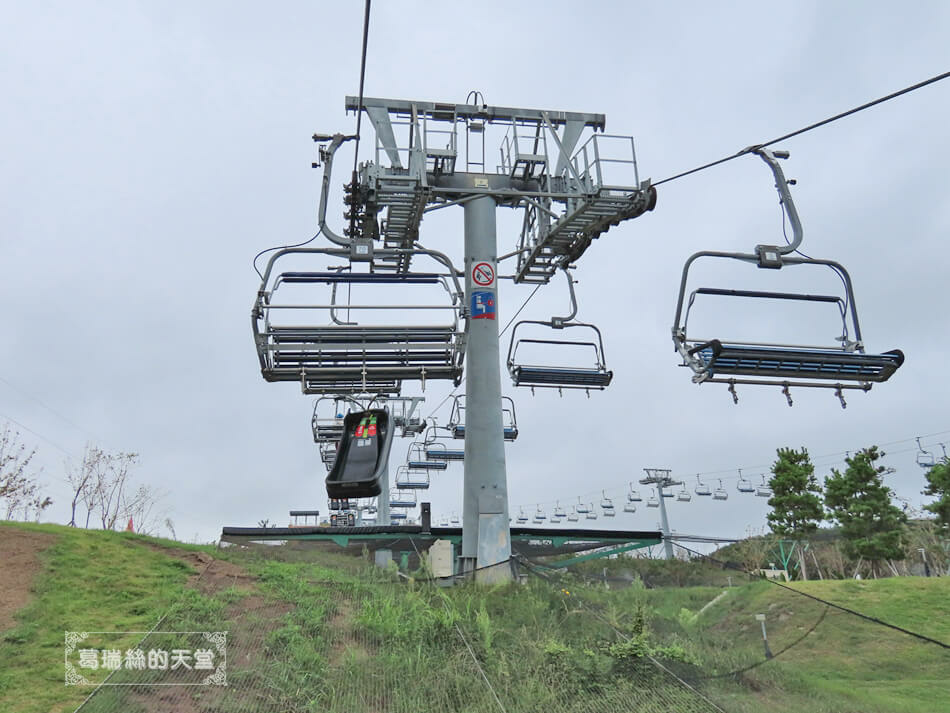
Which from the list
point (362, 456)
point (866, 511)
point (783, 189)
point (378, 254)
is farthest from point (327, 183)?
point (866, 511)

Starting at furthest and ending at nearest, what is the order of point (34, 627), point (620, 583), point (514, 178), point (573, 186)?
point (514, 178) → point (573, 186) → point (620, 583) → point (34, 627)

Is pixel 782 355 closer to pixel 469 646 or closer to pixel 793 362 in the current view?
pixel 793 362

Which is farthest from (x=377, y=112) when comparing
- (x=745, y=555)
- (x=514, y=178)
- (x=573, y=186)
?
(x=745, y=555)

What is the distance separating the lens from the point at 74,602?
37.4 feet

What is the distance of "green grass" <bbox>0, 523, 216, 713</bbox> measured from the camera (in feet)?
27.6

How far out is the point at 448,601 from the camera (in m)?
11.6

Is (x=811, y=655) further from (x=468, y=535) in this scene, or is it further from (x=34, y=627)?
(x=34, y=627)

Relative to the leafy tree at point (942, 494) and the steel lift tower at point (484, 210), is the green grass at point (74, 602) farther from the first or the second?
the leafy tree at point (942, 494)

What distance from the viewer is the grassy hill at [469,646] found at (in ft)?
26.4

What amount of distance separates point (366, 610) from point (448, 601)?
136 cm

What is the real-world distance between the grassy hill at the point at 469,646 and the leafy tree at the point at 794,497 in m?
29.4

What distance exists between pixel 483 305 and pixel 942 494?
32.1 m

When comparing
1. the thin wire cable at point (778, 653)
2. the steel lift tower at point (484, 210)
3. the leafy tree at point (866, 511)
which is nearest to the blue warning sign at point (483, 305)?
the steel lift tower at point (484, 210)

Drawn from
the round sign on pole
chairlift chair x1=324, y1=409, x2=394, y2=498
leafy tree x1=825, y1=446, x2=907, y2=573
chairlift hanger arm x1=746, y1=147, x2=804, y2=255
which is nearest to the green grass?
chairlift chair x1=324, y1=409, x2=394, y2=498
